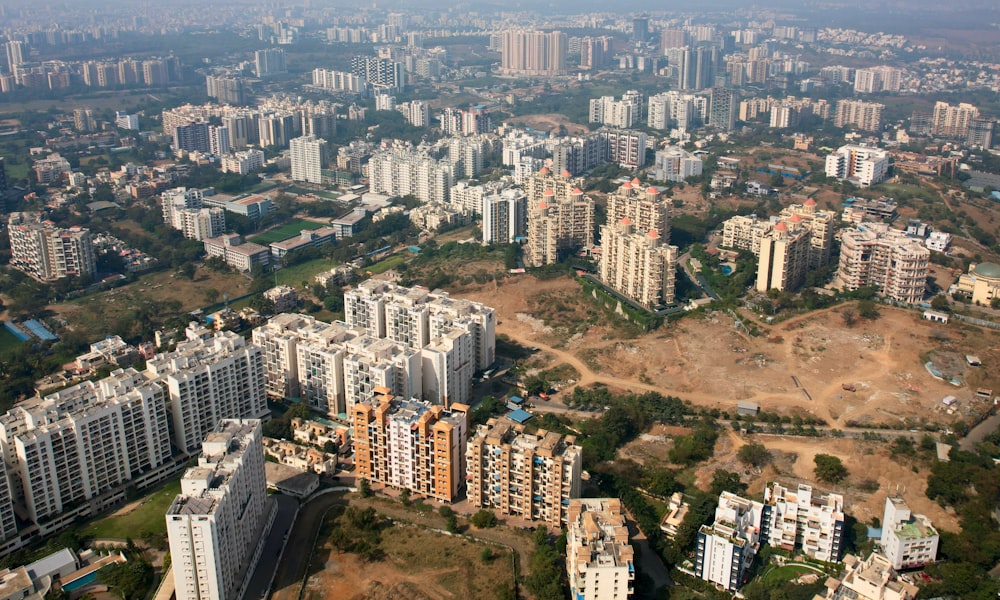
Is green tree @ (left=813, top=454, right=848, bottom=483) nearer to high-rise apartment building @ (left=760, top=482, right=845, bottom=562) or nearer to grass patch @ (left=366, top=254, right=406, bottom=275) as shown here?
high-rise apartment building @ (left=760, top=482, right=845, bottom=562)

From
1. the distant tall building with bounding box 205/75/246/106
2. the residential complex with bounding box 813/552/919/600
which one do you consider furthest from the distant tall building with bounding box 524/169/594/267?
the distant tall building with bounding box 205/75/246/106

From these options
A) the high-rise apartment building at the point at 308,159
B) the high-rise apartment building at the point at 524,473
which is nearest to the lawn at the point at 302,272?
the high-rise apartment building at the point at 308,159

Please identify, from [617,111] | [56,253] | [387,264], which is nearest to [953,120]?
[617,111]

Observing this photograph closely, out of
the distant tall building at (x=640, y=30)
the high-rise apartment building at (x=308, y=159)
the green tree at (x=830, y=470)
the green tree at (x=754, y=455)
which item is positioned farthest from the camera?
the distant tall building at (x=640, y=30)

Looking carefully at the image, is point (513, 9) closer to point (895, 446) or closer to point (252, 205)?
point (252, 205)

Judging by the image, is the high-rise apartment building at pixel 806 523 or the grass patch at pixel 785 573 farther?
the high-rise apartment building at pixel 806 523

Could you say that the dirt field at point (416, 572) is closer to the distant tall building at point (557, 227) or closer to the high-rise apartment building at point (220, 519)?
the high-rise apartment building at point (220, 519)

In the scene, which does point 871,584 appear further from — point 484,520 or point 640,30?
point 640,30
